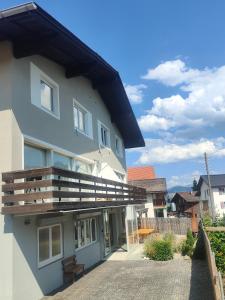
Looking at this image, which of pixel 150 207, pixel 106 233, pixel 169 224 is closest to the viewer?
pixel 106 233

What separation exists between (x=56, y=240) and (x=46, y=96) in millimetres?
6721

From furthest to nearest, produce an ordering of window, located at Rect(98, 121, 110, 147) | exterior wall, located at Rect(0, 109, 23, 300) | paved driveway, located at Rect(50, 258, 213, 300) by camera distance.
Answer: window, located at Rect(98, 121, 110, 147) < paved driveway, located at Rect(50, 258, 213, 300) < exterior wall, located at Rect(0, 109, 23, 300)

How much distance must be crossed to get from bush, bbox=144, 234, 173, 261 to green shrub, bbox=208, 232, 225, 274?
11.5 ft

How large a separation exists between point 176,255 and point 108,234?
5715mm

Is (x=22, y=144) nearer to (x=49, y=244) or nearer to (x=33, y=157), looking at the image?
(x=33, y=157)

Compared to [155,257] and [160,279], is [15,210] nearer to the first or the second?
[160,279]

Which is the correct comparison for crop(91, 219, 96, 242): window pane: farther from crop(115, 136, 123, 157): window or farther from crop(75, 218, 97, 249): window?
crop(115, 136, 123, 157): window

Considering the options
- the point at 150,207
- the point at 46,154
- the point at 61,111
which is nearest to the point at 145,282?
the point at 46,154

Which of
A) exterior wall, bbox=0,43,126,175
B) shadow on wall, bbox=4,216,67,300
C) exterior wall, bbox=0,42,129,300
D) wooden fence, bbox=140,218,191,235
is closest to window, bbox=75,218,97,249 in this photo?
exterior wall, bbox=0,42,129,300

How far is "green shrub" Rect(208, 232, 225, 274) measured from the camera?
15.7 meters

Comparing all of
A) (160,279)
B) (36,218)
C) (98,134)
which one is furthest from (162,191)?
(36,218)

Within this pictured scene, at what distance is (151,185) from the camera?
52.9 metres

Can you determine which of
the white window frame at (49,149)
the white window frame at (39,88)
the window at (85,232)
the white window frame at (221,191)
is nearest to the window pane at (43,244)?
the white window frame at (49,149)

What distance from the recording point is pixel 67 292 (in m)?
13.8
